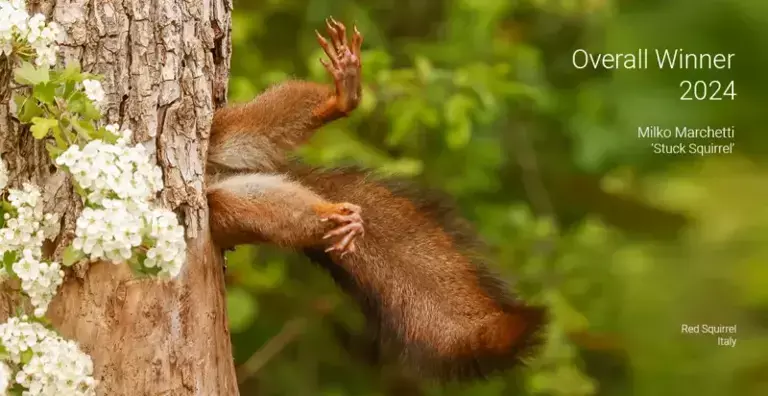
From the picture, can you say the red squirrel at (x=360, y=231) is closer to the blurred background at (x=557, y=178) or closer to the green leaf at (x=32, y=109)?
the green leaf at (x=32, y=109)

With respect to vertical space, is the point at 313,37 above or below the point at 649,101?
above

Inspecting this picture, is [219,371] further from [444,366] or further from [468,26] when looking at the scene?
[468,26]

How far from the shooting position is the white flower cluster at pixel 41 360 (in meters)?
2.19

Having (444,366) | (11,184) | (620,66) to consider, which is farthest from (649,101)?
(11,184)

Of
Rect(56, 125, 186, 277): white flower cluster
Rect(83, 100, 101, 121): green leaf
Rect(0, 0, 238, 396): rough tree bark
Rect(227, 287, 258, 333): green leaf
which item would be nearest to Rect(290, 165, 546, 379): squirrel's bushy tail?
Rect(0, 0, 238, 396): rough tree bark

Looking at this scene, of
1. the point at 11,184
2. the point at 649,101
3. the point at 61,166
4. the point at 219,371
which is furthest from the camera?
the point at 649,101

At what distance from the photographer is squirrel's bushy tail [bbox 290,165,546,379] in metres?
2.80

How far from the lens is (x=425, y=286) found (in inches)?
115

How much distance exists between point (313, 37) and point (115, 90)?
86.1 inches

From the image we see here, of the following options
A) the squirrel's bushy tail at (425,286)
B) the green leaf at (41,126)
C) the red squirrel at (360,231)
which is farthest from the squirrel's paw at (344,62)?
the green leaf at (41,126)

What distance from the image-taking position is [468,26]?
4449 millimetres

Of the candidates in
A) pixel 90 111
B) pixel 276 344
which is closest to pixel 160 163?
pixel 90 111

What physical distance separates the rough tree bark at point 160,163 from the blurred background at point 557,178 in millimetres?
1357

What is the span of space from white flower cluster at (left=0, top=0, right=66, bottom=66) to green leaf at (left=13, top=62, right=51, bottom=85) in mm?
20
